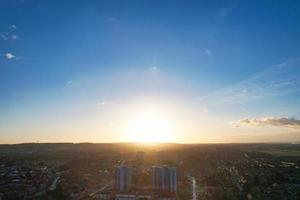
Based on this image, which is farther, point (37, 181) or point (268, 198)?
point (37, 181)

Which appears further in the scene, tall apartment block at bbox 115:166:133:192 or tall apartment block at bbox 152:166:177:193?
tall apartment block at bbox 115:166:133:192

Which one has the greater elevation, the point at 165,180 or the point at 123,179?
the point at 123,179

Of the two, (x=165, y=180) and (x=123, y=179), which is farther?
(x=123, y=179)

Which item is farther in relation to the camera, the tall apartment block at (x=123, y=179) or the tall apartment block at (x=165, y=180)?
the tall apartment block at (x=123, y=179)

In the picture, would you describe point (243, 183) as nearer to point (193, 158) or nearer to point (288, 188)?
point (288, 188)

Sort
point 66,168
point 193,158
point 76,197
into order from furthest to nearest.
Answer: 1. point 193,158
2. point 66,168
3. point 76,197

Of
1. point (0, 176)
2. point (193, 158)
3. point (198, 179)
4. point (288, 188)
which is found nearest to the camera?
point (288, 188)

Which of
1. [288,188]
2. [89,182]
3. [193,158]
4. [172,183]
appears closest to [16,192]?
[89,182]

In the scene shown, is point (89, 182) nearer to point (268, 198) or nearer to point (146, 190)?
point (146, 190)

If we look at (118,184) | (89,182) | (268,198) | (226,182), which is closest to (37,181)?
(89,182)
